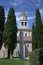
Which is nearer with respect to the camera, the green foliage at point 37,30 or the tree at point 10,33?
the tree at point 10,33

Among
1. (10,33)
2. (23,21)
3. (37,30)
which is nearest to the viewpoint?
(10,33)

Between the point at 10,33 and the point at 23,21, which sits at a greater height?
the point at 23,21

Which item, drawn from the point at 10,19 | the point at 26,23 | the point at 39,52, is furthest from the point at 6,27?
the point at 26,23

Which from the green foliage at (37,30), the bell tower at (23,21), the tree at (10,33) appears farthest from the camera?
the bell tower at (23,21)

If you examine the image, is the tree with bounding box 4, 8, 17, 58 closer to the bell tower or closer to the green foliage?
the green foliage

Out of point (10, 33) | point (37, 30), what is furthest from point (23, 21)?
point (10, 33)

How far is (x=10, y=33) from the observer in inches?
1478

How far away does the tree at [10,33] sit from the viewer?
3697 cm

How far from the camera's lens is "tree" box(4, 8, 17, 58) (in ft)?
121

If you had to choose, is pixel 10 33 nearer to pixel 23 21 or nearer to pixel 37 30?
pixel 37 30

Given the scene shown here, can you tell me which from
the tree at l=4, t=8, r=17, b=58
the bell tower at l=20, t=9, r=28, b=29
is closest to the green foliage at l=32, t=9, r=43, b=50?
the tree at l=4, t=8, r=17, b=58

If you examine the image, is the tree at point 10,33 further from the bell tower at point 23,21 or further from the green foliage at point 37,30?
the bell tower at point 23,21

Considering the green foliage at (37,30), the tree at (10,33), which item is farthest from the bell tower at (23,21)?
the tree at (10,33)

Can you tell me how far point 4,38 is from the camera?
37531 mm
